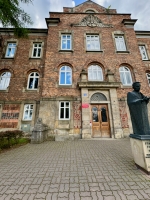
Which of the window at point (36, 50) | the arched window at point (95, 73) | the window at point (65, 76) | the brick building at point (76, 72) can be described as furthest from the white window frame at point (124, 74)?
the window at point (36, 50)

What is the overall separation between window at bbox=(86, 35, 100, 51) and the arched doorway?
18.8 ft

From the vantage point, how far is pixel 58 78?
10.6m

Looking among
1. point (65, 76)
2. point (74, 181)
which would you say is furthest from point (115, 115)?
point (74, 181)

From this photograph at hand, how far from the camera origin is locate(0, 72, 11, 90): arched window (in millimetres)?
10820

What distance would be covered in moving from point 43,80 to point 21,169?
824 centimetres

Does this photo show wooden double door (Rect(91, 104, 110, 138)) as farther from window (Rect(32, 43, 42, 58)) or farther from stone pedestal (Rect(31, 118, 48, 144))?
window (Rect(32, 43, 42, 58))

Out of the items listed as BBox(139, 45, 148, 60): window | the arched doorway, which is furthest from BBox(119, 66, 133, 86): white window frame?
BBox(139, 45, 148, 60): window

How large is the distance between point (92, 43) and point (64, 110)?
28.2ft

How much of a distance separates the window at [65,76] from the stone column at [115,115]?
4.35 metres

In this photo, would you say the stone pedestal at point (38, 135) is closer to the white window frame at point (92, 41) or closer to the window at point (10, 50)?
the window at point (10, 50)

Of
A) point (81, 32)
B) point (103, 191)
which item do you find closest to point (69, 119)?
point (103, 191)

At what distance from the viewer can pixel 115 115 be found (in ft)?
30.1

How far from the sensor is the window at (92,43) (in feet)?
38.8

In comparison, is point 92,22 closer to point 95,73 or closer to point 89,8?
point 89,8
